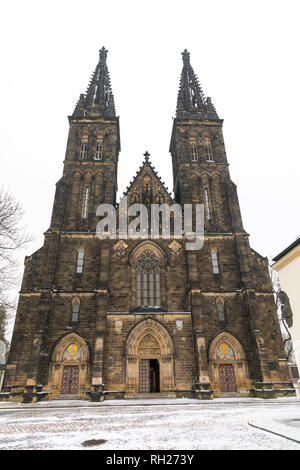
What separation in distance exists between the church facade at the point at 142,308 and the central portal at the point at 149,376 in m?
0.07

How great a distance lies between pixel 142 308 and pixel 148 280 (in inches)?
88.7

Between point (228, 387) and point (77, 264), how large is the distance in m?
13.8

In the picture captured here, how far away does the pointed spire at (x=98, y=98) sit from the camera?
3031 centimetres

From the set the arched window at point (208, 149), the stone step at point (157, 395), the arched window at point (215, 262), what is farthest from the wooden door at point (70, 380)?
the arched window at point (208, 149)

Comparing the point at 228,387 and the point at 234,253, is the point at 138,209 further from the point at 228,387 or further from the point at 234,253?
the point at 228,387

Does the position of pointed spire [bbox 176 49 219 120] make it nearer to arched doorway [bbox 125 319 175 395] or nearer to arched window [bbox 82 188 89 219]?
arched window [bbox 82 188 89 219]

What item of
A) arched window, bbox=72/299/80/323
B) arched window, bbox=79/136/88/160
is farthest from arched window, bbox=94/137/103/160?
arched window, bbox=72/299/80/323

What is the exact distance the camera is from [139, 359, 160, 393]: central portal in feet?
66.3

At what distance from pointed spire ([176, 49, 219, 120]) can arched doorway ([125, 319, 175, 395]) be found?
70.0ft

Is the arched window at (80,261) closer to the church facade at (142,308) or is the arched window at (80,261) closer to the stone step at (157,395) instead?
the church facade at (142,308)

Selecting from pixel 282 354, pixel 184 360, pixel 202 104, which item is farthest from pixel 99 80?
pixel 282 354

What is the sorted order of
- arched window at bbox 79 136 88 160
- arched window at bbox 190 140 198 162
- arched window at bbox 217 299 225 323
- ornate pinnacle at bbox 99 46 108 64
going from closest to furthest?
1. arched window at bbox 217 299 225 323
2. arched window at bbox 79 136 88 160
3. arched window at bbox 190 140 198 162
4. ornate pinnacle at bbox 99 46 108 64

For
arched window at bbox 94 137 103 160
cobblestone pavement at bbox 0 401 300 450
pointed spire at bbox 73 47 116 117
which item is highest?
pointed spire at bbox 73 47 116 117

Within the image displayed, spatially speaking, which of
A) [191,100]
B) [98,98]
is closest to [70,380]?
[98,98]
